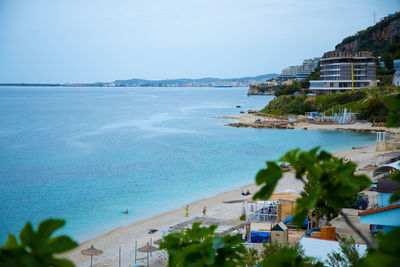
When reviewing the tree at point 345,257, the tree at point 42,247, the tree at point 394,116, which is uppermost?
the tree at point 394,116

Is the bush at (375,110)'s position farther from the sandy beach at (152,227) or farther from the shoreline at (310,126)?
the sandy beach at (152,227)

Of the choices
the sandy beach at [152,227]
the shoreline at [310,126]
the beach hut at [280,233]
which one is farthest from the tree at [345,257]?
the shoreline at [310,126]

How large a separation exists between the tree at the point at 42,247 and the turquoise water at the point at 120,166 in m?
28.2

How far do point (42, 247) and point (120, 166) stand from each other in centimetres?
5023

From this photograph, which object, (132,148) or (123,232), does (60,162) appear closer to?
(132,148)

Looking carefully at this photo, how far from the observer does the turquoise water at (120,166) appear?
34531mm

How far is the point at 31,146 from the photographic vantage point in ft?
215

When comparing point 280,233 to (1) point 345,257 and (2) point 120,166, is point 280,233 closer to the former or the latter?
(1) point 345,257

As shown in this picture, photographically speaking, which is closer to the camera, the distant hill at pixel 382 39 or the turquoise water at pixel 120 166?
the turquoise water at pixel 120 166

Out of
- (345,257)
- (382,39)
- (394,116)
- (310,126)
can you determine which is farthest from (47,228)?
(382,39)

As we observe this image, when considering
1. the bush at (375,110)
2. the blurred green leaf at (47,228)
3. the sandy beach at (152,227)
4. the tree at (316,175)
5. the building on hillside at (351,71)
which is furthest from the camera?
the building on hillside at (351,71)

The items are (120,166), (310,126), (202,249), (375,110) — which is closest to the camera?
(202,249)

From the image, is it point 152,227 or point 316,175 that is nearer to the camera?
point 316,175

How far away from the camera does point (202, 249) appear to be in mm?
3137
